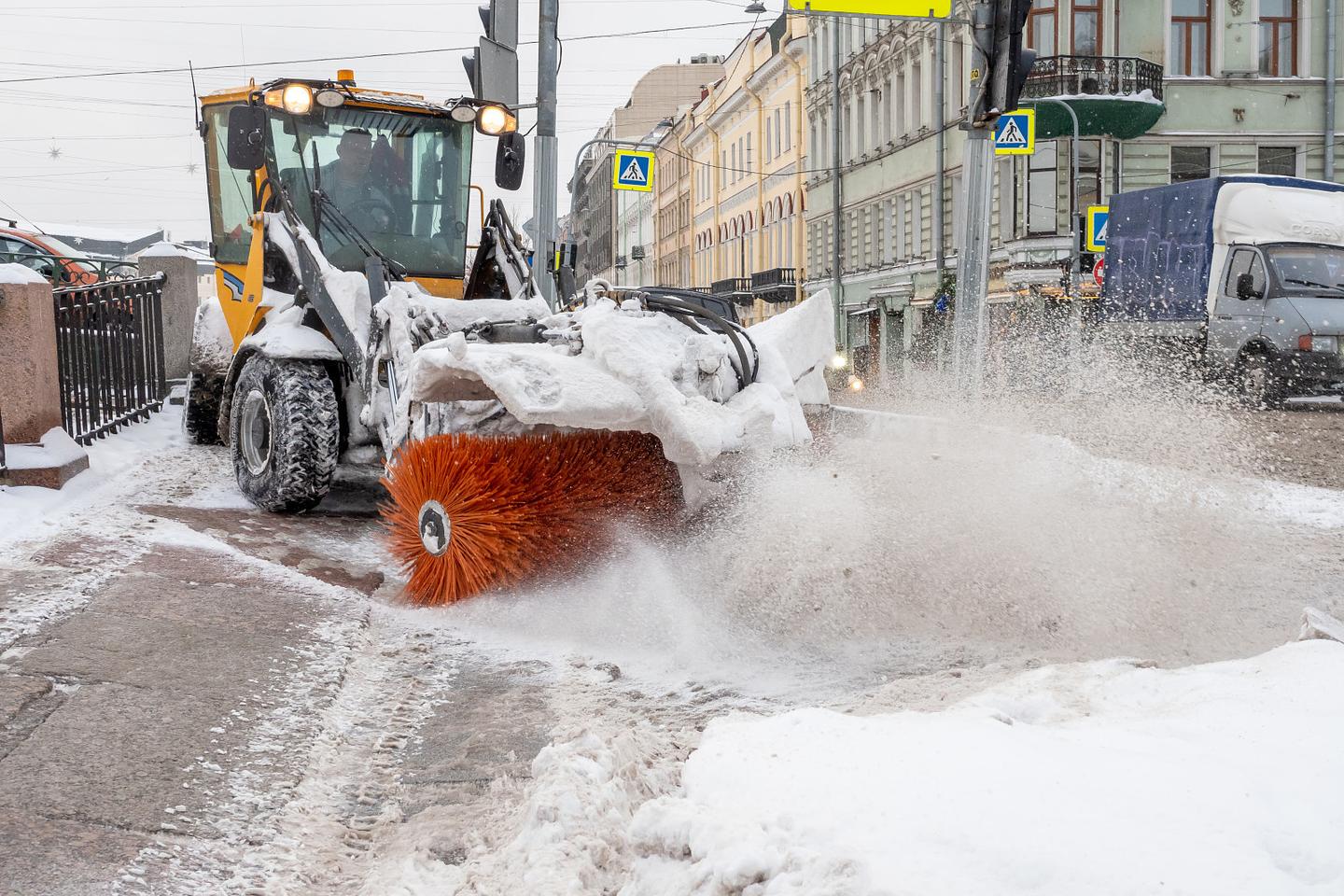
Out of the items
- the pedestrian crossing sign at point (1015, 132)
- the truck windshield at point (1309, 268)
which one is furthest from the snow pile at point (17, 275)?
the truck windshield at point (1309, 268)

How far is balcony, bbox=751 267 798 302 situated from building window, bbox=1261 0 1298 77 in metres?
20.2

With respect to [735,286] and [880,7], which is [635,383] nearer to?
[880,7]

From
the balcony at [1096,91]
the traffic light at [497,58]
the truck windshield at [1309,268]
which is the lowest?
the truck windshield at [1309,268]

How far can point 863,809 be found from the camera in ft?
8.32

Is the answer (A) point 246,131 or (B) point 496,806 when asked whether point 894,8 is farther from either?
(B) point 496,806

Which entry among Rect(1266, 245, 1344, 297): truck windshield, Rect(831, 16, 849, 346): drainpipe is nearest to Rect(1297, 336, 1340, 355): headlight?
Rect(1266, 245, 1344, 297): truck windshield

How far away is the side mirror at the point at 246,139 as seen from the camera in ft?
24.2

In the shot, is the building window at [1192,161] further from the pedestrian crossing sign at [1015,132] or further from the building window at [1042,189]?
the pedestrian crossing sign at [1015,132]

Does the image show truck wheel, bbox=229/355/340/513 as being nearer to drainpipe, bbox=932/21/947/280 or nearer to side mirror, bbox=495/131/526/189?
side mirror, bbox=495/131/526/189

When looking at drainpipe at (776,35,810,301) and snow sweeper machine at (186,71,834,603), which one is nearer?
snow sweeper machine at (186,71,834,603)

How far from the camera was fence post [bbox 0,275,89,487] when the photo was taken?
22.8ft

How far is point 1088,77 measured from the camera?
3041cm

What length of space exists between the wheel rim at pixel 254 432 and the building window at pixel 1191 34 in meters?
30.1

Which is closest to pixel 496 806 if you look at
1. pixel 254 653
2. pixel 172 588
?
pixel 254 653
